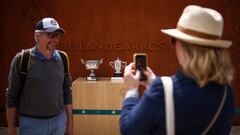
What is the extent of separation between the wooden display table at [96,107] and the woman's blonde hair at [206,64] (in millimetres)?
3525

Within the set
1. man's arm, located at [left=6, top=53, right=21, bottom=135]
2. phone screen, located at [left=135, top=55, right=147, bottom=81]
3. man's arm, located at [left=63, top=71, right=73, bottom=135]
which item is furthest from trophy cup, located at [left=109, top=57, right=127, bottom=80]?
phone screen, located at [left=135, top=55, right=147, bottom=81]

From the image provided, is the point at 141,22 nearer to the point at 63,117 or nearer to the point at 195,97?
the point at 63,117

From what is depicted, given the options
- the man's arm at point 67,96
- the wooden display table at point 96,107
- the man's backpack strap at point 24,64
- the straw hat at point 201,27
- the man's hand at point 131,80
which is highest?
the straw hat at point 201,27

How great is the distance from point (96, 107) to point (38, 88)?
2372mm

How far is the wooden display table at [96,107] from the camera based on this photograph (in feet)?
15.7

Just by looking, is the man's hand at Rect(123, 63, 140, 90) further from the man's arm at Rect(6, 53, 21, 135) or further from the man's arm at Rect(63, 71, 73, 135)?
the man's arm at Rect(63, 71, 73, 135)

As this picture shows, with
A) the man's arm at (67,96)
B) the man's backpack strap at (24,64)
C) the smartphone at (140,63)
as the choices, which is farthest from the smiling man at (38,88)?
the smartphone at (140,63)

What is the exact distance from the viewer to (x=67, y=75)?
280cm

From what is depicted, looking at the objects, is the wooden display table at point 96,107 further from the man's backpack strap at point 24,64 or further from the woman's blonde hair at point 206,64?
the woman's blonde hair at point 206,64

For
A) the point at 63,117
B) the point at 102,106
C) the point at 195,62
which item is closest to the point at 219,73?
the point at 195,62

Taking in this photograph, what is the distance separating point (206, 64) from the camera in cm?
122

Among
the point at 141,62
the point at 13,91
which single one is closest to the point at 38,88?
the point at 13,91

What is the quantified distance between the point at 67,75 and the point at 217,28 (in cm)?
171

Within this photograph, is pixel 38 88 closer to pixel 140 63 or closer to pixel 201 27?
pixel 140 63
